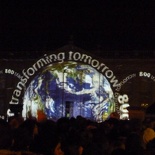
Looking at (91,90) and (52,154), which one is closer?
(52,154)

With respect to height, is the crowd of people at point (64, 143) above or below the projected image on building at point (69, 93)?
below

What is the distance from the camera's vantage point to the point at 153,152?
6863 millimetres

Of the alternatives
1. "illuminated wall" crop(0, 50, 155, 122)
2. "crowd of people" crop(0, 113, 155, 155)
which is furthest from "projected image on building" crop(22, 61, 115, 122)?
"crowd of people" crop(0, 113, 155, 155)

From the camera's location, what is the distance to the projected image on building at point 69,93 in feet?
97.8

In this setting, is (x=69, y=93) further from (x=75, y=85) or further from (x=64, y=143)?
(x=64, y=143)

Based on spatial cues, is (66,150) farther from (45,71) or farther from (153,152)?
(45,71)

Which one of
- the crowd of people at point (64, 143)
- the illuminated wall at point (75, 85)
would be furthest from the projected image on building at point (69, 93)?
the crowd of people at point (64, 143)

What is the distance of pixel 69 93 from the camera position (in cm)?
3109

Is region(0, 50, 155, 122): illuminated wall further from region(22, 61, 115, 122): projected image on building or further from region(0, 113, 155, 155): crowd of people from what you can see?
region(0, 113, 155, 155): crowd of people

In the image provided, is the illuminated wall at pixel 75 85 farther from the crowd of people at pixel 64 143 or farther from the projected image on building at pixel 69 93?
the crowd of people at pixel 64 143

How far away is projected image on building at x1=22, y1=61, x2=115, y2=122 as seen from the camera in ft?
97.8

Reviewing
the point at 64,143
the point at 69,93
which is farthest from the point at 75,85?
the point at 64,143

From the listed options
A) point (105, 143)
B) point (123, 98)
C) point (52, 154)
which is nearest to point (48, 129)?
point (52, 154)

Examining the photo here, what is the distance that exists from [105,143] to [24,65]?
A: 1013 inches
